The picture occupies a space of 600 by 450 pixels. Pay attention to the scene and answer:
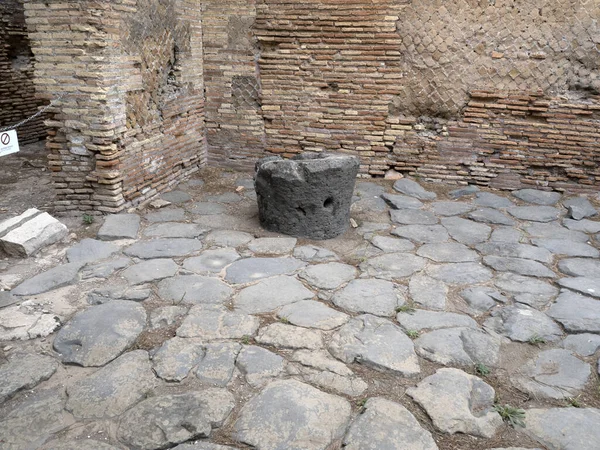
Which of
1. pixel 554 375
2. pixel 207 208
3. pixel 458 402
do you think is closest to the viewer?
pixel 458 402

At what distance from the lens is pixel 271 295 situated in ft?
12.0

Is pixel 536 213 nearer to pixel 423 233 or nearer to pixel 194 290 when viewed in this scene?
pixel 423 233

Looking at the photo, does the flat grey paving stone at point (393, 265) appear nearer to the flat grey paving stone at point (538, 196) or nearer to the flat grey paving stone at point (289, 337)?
the flat grey paving stone at point (289, 337)

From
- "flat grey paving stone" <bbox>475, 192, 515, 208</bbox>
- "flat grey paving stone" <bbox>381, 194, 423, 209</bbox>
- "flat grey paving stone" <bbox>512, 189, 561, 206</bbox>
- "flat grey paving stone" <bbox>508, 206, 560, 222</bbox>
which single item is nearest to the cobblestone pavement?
"flat grey paving stone" <bbox>508, 206, 560, 222</bbox>

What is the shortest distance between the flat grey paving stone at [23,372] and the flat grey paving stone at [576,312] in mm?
3245

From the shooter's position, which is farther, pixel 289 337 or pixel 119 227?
pixel 119 227

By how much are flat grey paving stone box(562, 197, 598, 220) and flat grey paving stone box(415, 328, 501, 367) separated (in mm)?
2949

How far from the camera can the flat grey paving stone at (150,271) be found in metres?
3.86

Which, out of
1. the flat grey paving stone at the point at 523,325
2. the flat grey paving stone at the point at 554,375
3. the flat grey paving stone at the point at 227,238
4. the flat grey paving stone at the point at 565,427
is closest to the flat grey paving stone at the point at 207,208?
the flat grey paving stone at the point at 227,238

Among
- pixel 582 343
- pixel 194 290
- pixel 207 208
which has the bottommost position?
pixel 207 208

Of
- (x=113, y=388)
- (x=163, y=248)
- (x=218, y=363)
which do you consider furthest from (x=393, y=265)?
(x=113, y=388)

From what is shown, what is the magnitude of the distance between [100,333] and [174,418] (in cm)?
97

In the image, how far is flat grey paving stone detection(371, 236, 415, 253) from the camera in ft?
14.9

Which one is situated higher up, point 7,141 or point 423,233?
point 7,141
